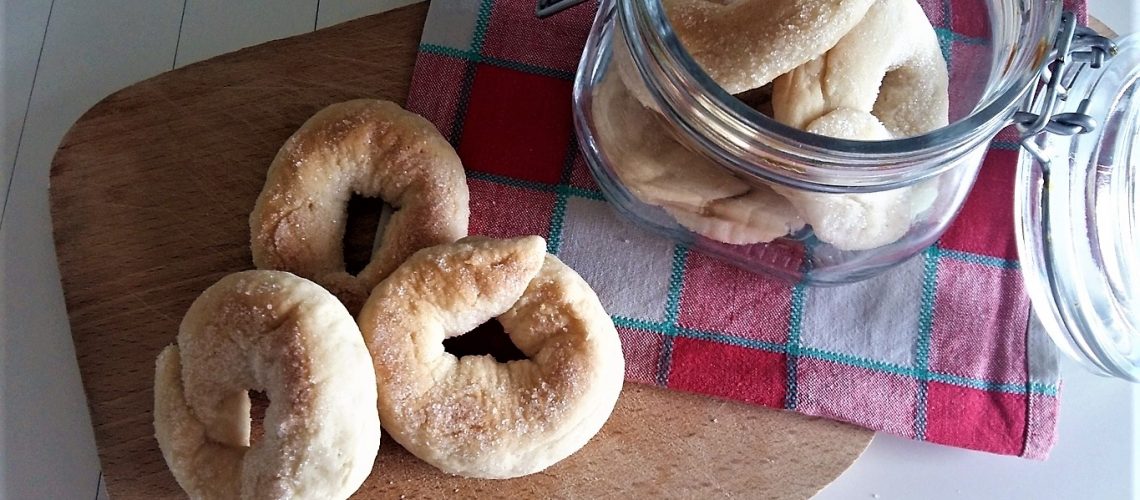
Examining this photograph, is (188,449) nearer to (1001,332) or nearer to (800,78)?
(800,78)

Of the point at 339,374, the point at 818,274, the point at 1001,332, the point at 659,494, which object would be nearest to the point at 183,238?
the point at 339,374

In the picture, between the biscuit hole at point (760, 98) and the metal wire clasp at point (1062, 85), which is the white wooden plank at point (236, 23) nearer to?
the biscuit hole at point (760, 98)

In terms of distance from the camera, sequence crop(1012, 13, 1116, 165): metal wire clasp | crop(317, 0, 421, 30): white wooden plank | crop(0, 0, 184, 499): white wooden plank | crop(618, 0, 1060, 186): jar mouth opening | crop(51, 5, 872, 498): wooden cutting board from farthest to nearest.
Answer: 1. crop(317, 0, 421, 30): white wooden plank
2. crop(0, 0, 184, 499): white wooden plank
3. crop(51, 5, 872, 498): wooden cutting board
4. crop(1012, 13, 1116, 165): metal wire clasp
5. crop(618, 0, 1060, 186): jar mouth opening

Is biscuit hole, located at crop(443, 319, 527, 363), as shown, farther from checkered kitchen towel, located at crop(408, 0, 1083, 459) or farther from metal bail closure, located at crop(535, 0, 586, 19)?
metal bail closure, located at crop(535, 0, 586, 19)

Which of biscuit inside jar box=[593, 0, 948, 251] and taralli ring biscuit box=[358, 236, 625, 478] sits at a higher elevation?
biscuit inside jar box=[593, 0, 948, 251]

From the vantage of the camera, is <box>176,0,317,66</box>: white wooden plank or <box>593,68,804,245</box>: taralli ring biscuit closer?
<box>593,68,804,245</box>: taralli ring biscuit

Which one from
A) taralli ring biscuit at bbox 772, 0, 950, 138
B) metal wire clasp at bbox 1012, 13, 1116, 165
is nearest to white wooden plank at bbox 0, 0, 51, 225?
taralli ring biscuit at bbox 772, 0, 950, 138

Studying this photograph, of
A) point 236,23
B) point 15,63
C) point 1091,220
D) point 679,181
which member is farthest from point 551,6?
point 15,63
